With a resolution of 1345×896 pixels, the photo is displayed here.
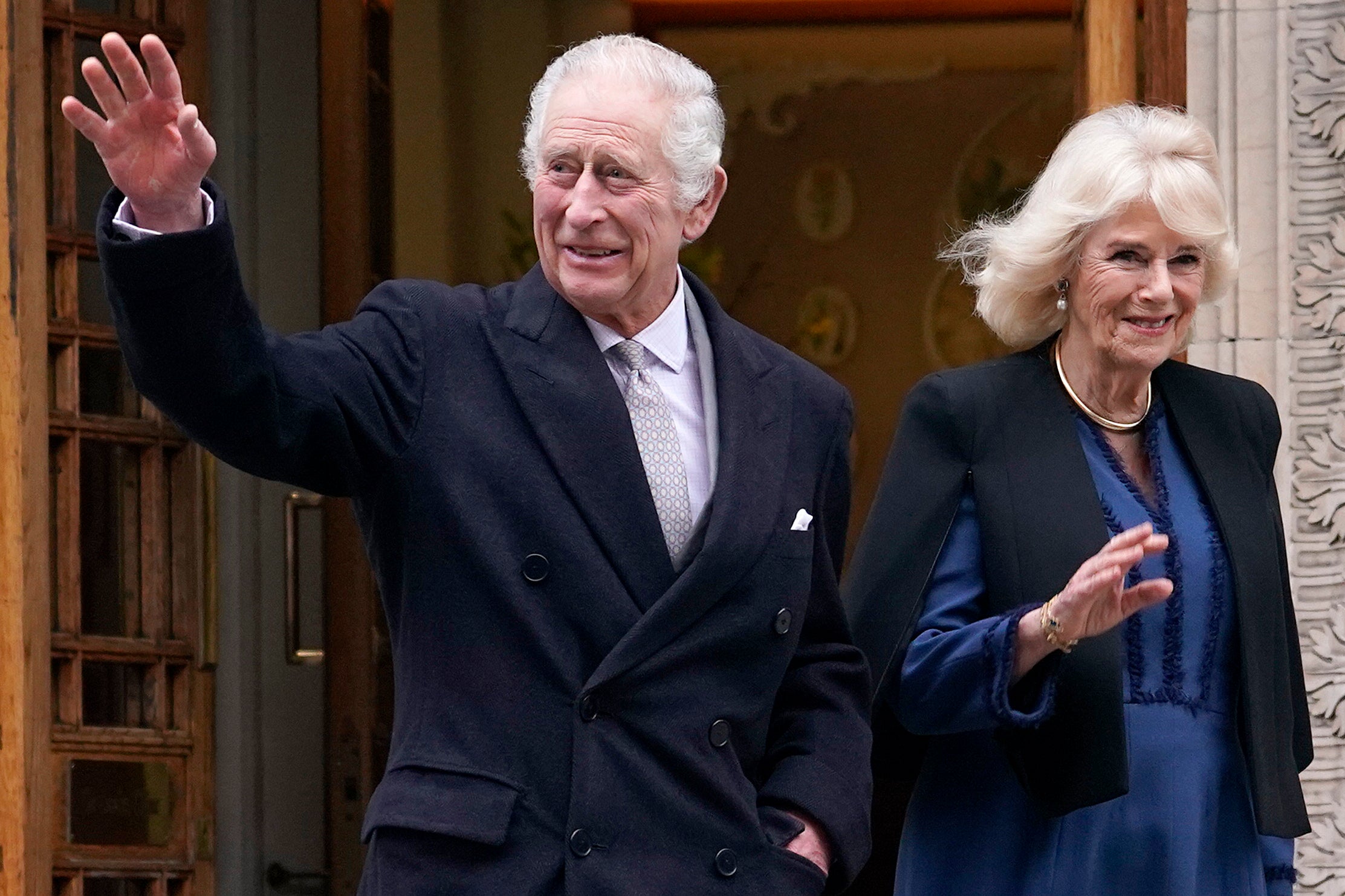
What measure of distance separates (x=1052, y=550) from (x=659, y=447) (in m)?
0.74

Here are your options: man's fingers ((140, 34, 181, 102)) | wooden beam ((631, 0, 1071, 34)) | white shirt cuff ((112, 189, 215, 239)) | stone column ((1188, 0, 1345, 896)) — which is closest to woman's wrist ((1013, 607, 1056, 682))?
white shirt cuff ((112, 189, 215, 239))

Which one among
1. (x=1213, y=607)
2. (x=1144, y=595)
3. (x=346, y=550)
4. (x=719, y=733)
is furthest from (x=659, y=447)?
(x=346, y=550)

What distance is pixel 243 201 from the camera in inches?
215

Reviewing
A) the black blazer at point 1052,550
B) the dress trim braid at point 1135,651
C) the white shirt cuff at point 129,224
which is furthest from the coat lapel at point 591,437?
the dress trim braid at point 1135,651

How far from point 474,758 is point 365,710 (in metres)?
2.95

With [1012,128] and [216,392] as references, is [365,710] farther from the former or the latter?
[1012,128]

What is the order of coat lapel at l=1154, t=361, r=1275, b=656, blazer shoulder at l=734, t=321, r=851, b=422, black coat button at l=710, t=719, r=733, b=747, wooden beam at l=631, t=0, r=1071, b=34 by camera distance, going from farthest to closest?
1. wooden beam at l=631, t=0, r=1071, b=34
2. coat lapel at l=1154, t=361, r=1275, b=656
3. blazer shoulder at l=734, t=321, r=851, b=422
4. black coat button at l=710, t=719, r=733, b=747

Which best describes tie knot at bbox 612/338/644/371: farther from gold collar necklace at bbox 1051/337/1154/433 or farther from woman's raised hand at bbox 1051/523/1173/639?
gold collar necklace at bbox 1051/337/1154/433

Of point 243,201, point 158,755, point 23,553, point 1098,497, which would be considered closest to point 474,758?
point 1098,497

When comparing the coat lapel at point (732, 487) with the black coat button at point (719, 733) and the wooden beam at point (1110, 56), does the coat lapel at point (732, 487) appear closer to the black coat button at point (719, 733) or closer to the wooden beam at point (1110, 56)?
the black coat button at point (719, 733)

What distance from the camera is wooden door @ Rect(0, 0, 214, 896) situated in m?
4.11

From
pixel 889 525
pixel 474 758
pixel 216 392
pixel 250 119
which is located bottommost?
pixel 474 758

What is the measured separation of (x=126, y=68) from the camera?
6.45 feet

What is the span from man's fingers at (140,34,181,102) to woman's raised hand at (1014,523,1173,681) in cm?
130
